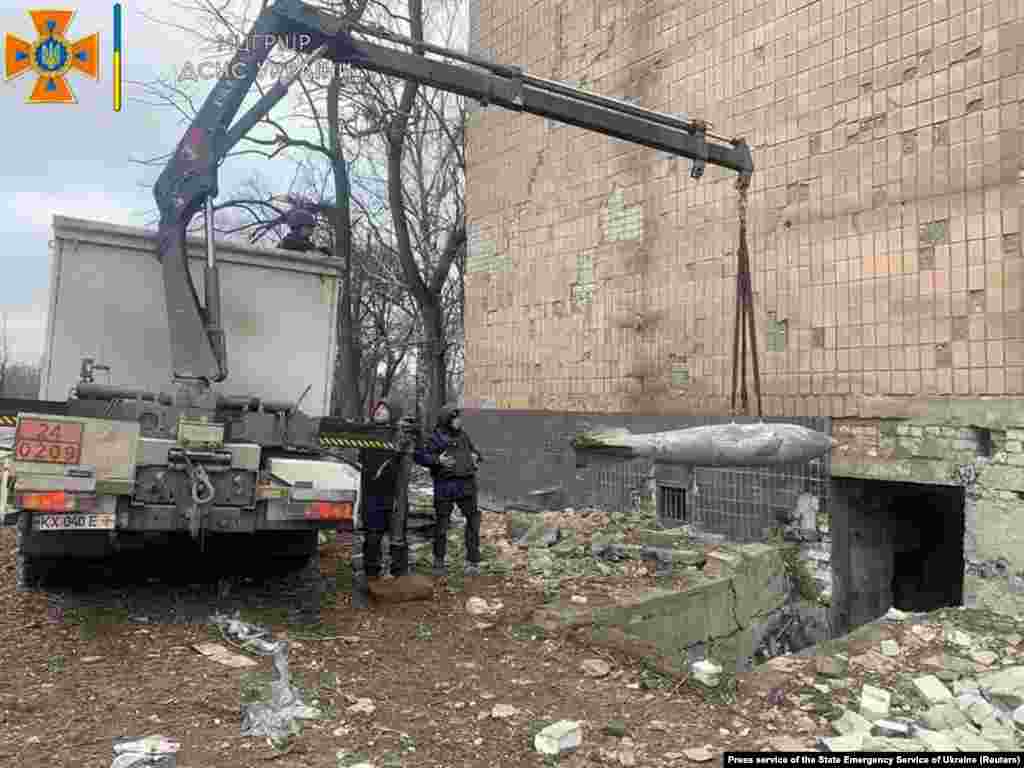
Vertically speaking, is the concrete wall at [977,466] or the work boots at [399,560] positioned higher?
the concrete wall at [977,466]

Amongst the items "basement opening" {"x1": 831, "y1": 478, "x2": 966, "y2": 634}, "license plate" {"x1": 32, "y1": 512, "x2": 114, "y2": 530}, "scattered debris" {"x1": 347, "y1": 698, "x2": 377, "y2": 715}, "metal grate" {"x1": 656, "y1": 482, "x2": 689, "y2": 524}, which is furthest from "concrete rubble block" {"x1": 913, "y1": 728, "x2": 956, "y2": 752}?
"license plate" {"x1": 32, "y1": 512, "x2": 114, "y2": 530}

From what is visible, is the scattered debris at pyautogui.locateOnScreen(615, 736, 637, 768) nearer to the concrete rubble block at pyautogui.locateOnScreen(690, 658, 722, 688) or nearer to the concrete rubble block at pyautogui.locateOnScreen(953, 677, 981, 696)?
the concrete rubble block at pyautogui.locateOnScreen(690, 658, 722, 688)

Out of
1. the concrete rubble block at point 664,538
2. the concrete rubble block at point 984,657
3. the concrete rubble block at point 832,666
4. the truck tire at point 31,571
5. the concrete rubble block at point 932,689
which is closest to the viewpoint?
the concrete rubble block at point 932,689

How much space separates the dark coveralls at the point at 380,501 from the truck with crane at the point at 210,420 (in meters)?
0.24

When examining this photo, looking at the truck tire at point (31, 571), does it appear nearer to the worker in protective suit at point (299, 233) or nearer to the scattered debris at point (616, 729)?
the worker in protective suit at point (299, 233)

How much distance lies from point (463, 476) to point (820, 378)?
3.40m

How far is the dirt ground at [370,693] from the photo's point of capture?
3434 millimetres

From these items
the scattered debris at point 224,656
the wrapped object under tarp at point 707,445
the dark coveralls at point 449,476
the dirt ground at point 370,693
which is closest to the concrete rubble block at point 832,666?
the dirt ground at point 370,693

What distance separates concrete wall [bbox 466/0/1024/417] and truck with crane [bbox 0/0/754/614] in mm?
1151

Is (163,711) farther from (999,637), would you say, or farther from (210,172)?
(999,637)

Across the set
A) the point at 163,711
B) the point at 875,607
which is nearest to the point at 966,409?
the point at 875,607

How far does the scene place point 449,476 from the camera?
21.2 ft

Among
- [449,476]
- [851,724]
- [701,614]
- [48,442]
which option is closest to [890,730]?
[851,724]
